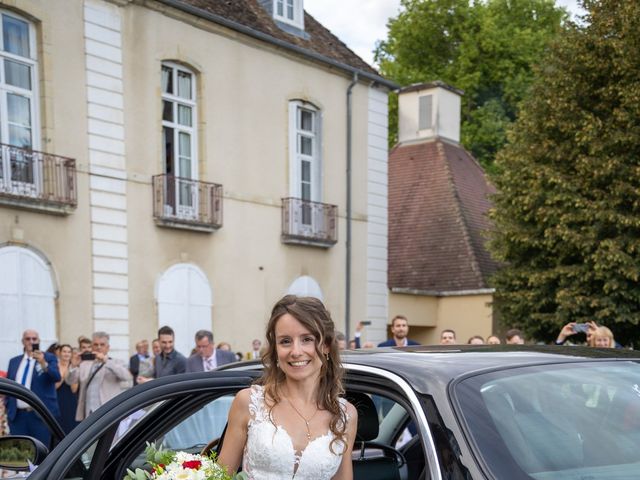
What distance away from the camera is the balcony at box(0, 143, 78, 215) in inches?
515

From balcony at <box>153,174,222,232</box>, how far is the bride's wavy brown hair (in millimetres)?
12617

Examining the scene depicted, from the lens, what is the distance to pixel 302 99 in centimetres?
1847

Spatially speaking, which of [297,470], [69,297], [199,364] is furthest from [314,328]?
[69,297]

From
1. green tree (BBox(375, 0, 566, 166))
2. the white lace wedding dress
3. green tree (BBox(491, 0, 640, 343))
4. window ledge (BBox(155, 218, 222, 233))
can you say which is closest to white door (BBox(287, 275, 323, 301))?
window ledge (BBox(155, 218, 222, 233))

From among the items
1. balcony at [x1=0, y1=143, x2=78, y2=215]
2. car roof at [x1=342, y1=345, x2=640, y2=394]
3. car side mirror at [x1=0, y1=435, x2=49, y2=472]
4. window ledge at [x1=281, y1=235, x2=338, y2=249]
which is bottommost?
car side mirror at [x1=0, y1=435, x2=49, y2=472]

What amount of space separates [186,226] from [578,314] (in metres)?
8.56

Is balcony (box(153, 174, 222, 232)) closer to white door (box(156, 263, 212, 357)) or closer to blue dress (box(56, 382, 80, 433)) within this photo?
white door (box(156, 263, 212, 357))

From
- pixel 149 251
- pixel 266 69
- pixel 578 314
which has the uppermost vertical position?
pixel 266 69

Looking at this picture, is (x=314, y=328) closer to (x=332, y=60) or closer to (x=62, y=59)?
(x=62, y=59)

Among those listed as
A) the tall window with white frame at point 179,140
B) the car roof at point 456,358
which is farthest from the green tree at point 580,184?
the car roof at point 456,358

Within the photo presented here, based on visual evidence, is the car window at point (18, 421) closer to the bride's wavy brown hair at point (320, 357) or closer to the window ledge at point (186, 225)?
the bride's wavy brown hair at point (320, 357)

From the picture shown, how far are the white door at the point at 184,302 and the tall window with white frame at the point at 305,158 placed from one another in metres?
3.21

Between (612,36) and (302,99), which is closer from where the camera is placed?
(612,36)

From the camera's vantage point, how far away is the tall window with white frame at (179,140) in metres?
15.8
